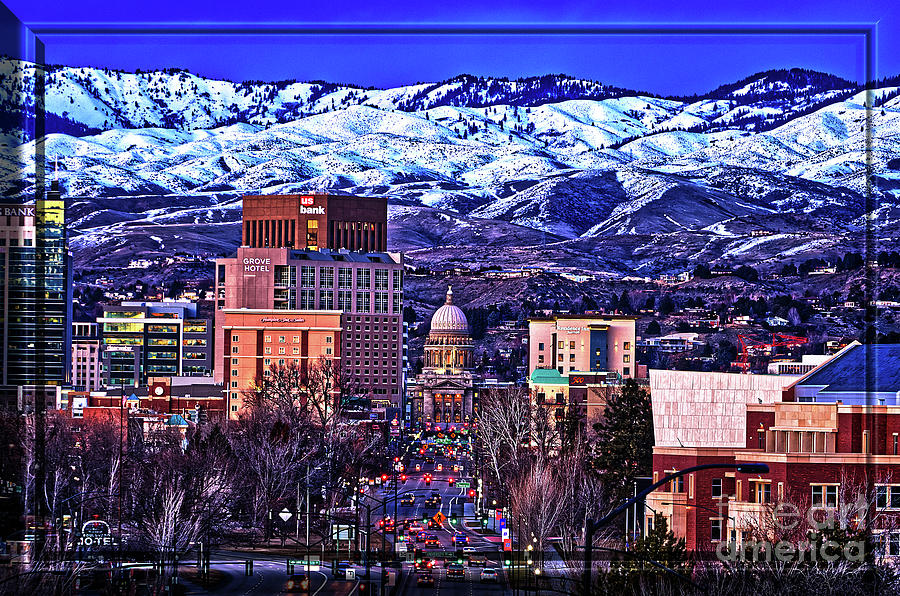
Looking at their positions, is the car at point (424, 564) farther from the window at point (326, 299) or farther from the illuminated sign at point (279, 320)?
the window at point (326, 299)

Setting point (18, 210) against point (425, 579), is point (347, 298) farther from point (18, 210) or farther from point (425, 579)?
point (18, 210)

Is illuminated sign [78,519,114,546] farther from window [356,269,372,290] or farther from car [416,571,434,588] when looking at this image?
window [356,269,372,290]

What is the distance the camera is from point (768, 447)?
3788cm

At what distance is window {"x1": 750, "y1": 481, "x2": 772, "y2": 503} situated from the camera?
37.0 metres

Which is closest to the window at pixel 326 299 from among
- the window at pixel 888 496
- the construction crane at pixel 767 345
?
the construction crane at pixel 767 345

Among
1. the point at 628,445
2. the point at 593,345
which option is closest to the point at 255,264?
the point at 593,345

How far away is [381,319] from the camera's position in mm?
185500

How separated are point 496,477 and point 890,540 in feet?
167

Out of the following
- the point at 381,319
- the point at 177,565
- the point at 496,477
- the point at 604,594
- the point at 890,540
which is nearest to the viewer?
the point at 604,594

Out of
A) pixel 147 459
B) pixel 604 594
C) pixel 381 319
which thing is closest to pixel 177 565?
pixel 604 594

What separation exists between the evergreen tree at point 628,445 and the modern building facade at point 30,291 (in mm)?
30108

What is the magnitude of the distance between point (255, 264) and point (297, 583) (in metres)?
152

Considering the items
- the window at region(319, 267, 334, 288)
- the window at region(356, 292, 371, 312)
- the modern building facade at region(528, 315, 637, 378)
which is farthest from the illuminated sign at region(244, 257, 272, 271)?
the modern building facade at region(528, 315, 637, 378)

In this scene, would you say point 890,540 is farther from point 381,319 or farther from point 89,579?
point 381,319
